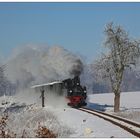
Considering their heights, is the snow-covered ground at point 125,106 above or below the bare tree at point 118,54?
below

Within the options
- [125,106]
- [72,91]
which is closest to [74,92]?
[72,91]

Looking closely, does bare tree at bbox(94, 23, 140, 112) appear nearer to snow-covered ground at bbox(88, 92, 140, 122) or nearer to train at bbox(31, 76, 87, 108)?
snow-covered ground at bbox(88, 92, 140, 122)

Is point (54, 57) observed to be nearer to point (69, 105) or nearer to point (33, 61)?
point (33, 61)

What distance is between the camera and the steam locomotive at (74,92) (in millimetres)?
31391

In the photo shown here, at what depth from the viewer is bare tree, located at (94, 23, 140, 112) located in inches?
1193

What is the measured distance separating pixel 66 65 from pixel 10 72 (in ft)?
16.5

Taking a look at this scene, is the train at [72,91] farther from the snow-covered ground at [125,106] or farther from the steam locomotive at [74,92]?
the snow-covered ground at [125,106]

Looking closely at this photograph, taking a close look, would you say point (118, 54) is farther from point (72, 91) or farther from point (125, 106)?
point (125, 106)

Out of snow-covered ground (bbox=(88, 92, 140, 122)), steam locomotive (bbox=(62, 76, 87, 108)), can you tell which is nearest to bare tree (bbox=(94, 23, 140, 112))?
snow-covered ground (bbox=(88, 92, 140, 122))

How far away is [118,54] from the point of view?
100.0ft

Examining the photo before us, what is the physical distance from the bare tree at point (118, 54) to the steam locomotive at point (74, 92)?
2666 mm

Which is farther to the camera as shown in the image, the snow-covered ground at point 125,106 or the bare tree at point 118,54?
the bare tree at point 118,54

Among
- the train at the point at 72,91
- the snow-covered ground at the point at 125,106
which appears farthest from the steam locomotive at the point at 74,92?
the snow-covered ground at the point at 125,106

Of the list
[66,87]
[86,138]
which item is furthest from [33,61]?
[86,138]
